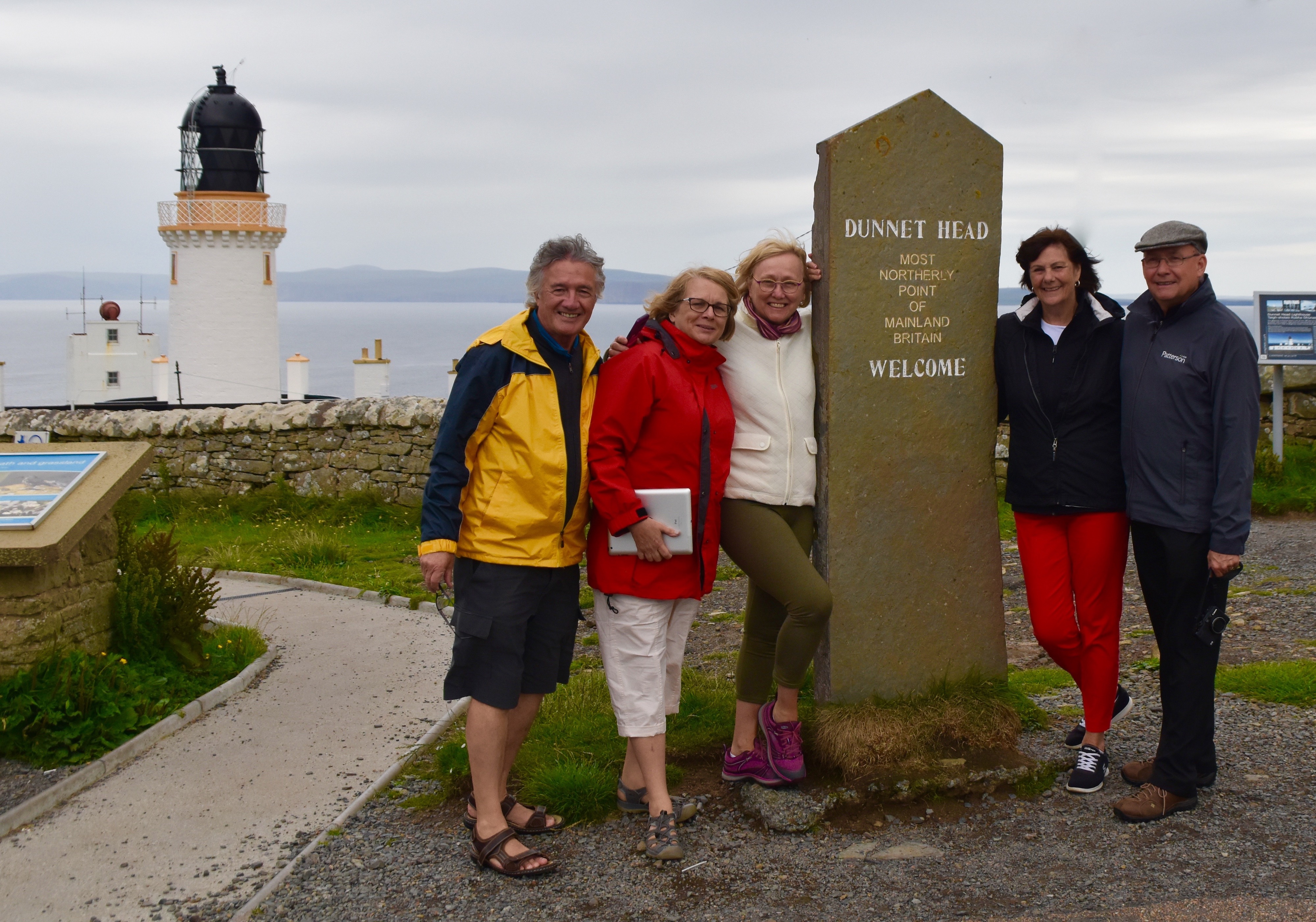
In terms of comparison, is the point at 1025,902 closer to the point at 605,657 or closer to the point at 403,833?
the point at 605,657

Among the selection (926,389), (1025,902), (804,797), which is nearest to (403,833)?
(804,797)

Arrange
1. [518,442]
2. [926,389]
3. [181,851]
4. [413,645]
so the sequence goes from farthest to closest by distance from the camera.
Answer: [413,645]
[926,389]
[181,851]
[518,442]

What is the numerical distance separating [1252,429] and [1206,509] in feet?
1.13

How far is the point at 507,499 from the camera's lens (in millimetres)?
4141

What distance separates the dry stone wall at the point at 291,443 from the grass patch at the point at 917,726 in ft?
26.0

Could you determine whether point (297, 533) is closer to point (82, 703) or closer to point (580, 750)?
point (82, 703)

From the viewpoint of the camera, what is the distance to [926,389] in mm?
4949

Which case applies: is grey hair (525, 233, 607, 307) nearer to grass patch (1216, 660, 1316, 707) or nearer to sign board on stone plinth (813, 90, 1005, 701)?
sign board on stone plinth (813, 90, 1005, 701)

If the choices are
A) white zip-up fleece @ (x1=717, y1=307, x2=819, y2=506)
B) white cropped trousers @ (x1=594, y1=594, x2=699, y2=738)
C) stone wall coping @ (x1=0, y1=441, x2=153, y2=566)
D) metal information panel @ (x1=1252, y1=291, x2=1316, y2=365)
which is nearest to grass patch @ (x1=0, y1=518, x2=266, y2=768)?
stone wall coping @ (x1=0, y1=441, x2=153, y2=566)

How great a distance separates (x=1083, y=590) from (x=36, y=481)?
5.25 m

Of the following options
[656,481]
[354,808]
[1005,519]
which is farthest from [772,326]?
[1005,519]

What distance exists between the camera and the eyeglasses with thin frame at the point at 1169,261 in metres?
4.35

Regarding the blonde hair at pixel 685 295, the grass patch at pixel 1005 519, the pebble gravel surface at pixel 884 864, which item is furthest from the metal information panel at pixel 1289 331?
→ the blonde hair at pixel 685 295

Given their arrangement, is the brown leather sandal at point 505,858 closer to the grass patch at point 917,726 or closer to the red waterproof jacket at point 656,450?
the red waterproof jacket at point 656,450
